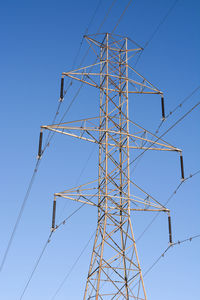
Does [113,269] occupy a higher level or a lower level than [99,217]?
lower

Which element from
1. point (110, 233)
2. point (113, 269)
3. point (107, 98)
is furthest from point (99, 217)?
point (107, 98)

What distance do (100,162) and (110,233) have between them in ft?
14.4

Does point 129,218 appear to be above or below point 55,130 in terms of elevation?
below

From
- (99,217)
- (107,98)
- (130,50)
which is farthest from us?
(130,50)

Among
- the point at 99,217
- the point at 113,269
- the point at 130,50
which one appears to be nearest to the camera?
the point at 113,269

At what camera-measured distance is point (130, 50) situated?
35000 mm

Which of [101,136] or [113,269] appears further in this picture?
[101,136]

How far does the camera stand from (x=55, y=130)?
2962 centimetres

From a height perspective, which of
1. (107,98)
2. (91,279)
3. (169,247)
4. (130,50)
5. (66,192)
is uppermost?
(130,50)

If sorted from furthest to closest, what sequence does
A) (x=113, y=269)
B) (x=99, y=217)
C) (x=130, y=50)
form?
(x=130, y=50)
(x=99, y=217)
(x=113, y=269)

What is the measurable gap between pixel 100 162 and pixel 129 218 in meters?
3.83

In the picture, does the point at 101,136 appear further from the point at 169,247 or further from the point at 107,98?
the point at 169,247

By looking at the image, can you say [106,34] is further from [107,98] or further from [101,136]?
[101,136]

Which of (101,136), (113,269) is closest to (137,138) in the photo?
(101,136)
